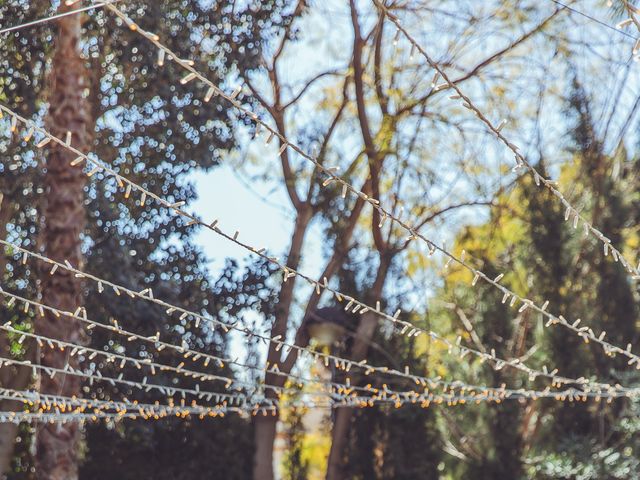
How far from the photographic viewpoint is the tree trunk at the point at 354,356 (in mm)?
8734

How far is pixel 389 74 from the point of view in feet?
29.0

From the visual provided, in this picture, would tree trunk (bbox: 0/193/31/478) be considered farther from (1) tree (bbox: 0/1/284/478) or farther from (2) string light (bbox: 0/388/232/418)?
(2) string light (bbox: 0/388/232/418)

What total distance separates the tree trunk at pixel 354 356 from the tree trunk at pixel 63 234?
3.29 meters

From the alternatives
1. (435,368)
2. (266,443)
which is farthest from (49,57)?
(435,368)

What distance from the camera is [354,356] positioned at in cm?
875

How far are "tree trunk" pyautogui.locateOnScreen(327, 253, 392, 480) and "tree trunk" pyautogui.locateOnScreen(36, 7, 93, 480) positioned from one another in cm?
329

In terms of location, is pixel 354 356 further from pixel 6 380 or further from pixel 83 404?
pixel 83 404

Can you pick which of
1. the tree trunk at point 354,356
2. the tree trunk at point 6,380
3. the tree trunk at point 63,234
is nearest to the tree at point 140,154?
the tree trunk at point 6,380

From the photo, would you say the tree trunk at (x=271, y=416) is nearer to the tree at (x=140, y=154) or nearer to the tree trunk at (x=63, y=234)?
the tree at (x=140, y=154)

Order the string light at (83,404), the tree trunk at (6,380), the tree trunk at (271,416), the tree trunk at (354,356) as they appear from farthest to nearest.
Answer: the tree trunk at (354,356) → the tree trunk at (271,416) → the tree trunk at (6,380) → the string light at (83,404)

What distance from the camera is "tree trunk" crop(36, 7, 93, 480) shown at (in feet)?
18.8

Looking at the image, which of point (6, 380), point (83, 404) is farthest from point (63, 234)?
point (6, 380)

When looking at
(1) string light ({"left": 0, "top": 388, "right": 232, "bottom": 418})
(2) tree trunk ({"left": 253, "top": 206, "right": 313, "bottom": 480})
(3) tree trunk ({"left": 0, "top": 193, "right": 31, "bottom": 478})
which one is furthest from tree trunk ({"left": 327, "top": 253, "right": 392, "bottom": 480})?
(1) string light ({"left": 0, "top": 388, "right": 232, "bottom": 418})

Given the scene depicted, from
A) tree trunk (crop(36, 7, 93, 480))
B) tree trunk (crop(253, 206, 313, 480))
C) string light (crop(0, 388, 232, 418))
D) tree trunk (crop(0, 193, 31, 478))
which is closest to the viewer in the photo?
string light (crop(0, 388, 232, 418))
